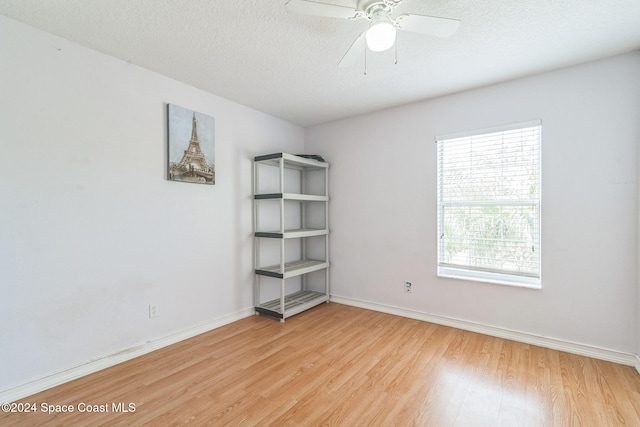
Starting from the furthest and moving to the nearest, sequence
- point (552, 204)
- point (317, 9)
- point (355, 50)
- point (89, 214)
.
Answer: point (552, 204)
point (89, 214)
point (355, 50)
point (317, 9)

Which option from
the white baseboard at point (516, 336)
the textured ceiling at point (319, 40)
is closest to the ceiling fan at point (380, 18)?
the textured ceiling at point (319, 40)

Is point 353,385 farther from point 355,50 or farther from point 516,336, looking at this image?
point 355,50

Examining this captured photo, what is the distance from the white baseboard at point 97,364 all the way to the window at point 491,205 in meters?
2.60

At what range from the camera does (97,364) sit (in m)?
2.20

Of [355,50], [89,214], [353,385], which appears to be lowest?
[353,385]

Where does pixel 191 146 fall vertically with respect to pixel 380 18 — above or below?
below

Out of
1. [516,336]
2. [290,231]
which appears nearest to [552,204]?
[516,336]

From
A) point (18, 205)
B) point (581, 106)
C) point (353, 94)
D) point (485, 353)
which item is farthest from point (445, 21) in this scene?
point (18, 205)

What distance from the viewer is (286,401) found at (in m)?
1.86

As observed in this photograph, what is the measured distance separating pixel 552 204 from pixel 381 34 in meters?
2.17

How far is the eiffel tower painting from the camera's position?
2670 mm

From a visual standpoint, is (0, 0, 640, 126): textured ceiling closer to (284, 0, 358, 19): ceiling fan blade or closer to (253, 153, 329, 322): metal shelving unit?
(284, 0, 358, 19): ceiling fan blade

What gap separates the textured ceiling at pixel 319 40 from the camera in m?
1.76

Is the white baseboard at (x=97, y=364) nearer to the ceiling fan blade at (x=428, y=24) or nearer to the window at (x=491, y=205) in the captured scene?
A: the window at (x=491, y=205)
